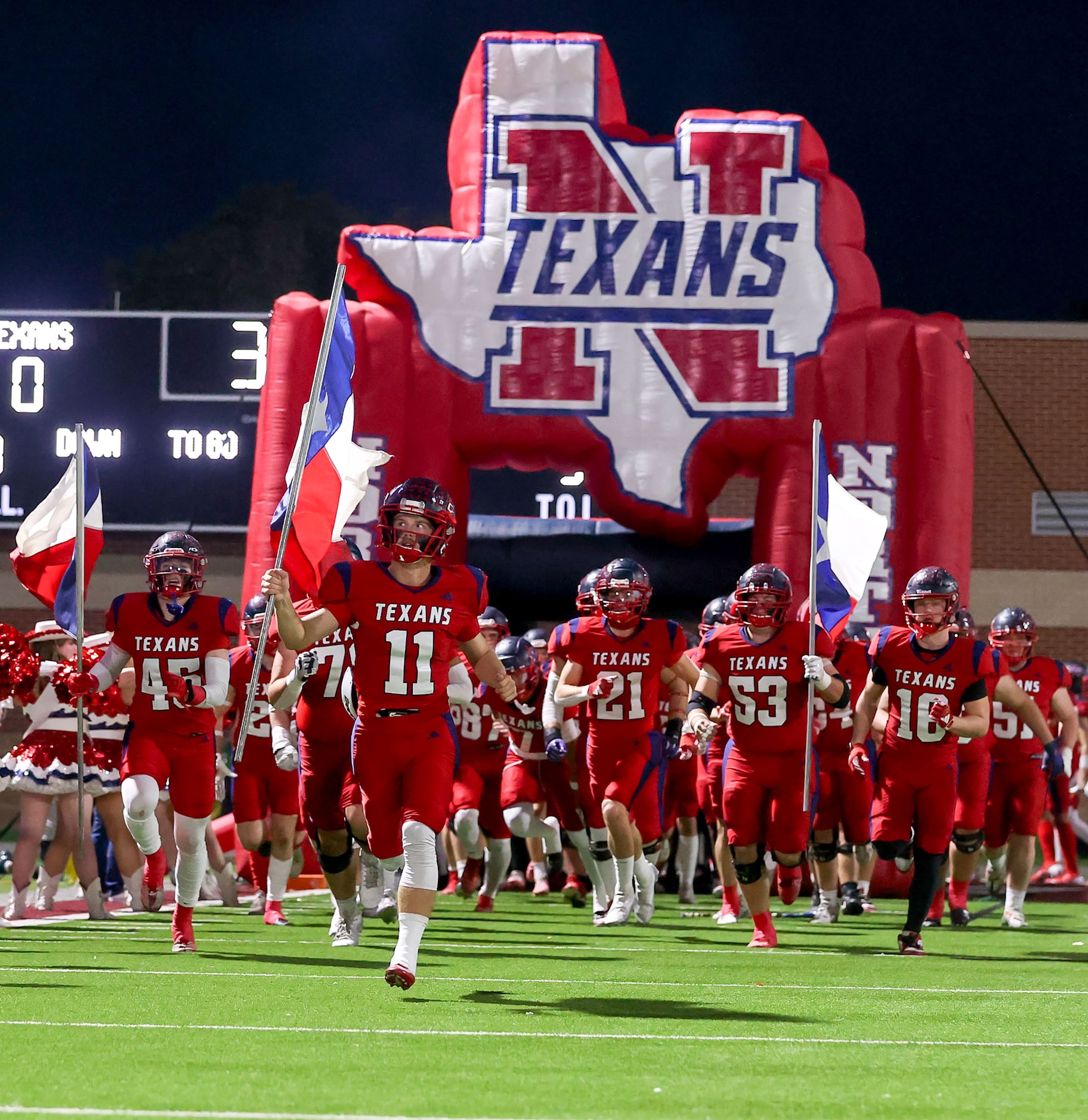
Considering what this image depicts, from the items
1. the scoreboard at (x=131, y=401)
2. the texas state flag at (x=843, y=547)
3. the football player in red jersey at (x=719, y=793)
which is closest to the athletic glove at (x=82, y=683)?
the football player in red jersey at (x=719, y=793)

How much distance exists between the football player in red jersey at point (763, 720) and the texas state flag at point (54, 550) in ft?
9.52

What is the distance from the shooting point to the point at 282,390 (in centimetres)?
1263

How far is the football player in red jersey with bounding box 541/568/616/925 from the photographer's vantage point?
31.1 ft

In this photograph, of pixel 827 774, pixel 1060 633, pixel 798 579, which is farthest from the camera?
pixel 1060 633

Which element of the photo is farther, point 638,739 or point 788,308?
point 788,308

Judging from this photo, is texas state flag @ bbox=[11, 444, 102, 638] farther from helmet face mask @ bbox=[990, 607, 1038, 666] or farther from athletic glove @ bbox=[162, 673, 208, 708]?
helmet face mask @ bbox=[990, 607, 1038, 666]

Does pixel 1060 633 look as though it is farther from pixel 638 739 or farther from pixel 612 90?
pixel 638 739

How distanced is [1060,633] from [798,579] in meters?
10.3

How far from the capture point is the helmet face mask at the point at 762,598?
8352 millimetres

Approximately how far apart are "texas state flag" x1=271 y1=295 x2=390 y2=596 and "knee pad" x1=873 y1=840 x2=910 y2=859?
9.36 feet


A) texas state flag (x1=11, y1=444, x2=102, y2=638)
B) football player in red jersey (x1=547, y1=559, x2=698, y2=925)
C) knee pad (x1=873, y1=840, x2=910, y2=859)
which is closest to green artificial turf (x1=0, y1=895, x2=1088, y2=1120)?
knee pad (x1=873, y1=840, x2=910, y2=859)

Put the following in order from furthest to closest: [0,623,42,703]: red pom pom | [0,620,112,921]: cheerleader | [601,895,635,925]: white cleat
A: [601,895,635,925]: white cleat → [0,620,112,921]: cheerleader → [0,623,42,703]: red pom pom

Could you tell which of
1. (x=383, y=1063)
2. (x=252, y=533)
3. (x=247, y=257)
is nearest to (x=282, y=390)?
(x=252, y=533)

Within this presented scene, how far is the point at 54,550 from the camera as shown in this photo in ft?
27.6
